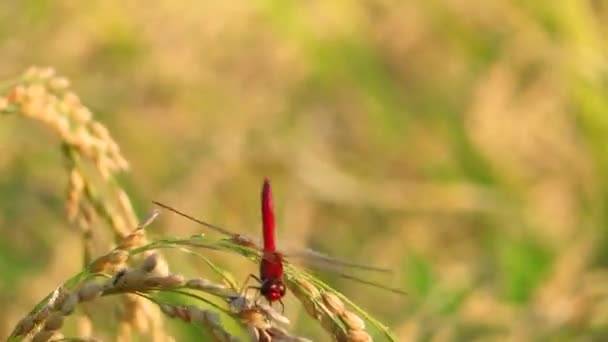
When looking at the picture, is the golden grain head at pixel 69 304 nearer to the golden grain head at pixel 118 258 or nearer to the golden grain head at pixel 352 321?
the golden grain head at pixel 118 258

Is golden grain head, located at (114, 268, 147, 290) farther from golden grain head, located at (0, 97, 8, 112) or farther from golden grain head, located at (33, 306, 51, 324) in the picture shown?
golden grain head, located at (0, 97, 8, 112)

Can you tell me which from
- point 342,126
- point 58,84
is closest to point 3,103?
point 58,84

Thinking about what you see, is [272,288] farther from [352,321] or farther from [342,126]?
[342,126]

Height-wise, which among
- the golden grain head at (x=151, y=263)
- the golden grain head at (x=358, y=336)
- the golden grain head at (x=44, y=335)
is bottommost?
the golden grain head at (x=44, y=335)

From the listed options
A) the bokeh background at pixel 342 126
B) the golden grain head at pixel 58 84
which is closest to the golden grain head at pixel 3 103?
the golden grain head at pixel 58 84

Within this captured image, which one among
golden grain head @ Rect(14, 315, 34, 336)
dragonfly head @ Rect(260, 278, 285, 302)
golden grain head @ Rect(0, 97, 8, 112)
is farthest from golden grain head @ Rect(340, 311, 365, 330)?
golden grain head @ Rect(0, 97, 8, 112)
